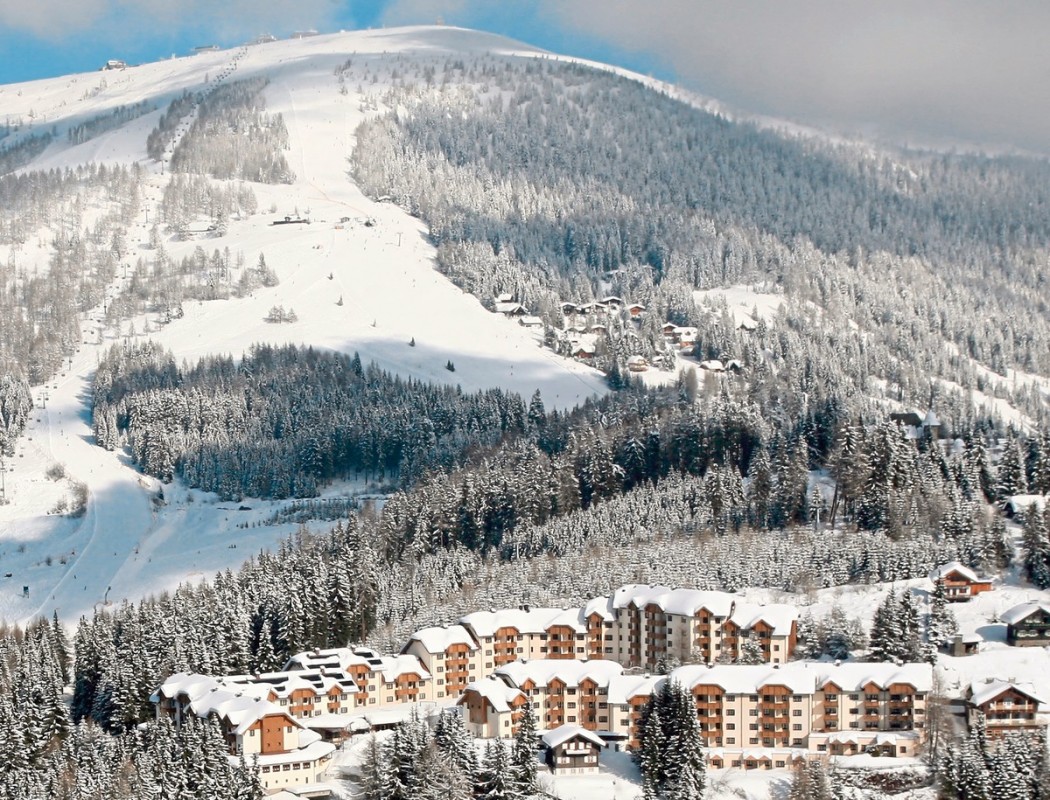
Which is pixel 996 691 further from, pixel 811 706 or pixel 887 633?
pixel 811 706

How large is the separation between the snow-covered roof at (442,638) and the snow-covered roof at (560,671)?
14.4 ft

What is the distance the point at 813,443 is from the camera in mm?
114312

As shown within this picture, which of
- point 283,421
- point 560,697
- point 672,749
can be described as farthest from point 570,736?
point 283,421

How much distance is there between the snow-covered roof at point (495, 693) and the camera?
73250 mm

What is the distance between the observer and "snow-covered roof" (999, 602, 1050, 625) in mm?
77562

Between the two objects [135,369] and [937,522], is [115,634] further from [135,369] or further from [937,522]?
[135,369]

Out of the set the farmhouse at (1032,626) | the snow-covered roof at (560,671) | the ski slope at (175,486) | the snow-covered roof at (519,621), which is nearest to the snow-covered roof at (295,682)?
the snow-covered roof at (560,671)

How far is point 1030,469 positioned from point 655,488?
26141 millimetres

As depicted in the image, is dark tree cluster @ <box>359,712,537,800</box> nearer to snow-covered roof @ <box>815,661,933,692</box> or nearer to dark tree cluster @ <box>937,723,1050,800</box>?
snow-covered roof @ <box>815,661,933,692</box>

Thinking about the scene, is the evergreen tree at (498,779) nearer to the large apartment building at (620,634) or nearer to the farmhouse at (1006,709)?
the large apartment building at (620,634)

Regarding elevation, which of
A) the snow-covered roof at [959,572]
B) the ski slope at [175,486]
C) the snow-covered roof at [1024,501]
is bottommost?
the ski slope at [175,486]

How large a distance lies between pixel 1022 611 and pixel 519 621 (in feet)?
88.1

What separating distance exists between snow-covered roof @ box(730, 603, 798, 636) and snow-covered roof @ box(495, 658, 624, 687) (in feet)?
24.0

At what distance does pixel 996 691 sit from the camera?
2729 inches
